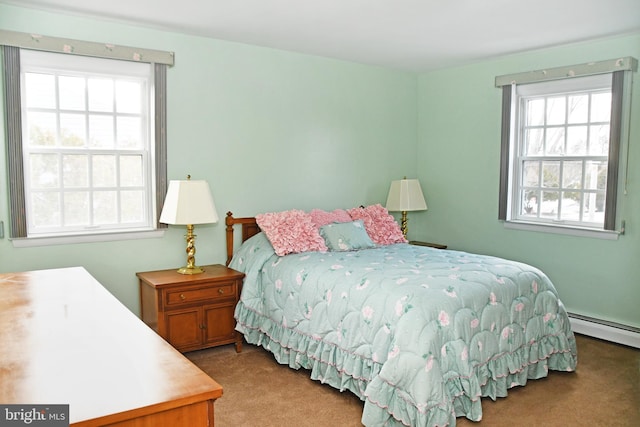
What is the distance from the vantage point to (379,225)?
15.8 feet

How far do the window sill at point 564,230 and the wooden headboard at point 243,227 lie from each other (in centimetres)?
232

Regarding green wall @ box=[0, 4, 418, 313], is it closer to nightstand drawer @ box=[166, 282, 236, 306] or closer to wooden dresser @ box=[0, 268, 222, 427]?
nightstand drawer @ box=[166, 282, 236, 306]

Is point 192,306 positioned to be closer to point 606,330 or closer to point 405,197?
point 405,197

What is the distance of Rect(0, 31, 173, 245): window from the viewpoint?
140 inches

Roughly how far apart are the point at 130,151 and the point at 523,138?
3.41 m

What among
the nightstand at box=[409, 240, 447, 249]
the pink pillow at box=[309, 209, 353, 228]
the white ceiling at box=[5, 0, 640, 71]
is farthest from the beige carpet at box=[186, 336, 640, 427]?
the white ceiling at box=[5, 0, 640, 71]

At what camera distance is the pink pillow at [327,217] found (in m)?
4.54

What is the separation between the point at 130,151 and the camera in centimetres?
403

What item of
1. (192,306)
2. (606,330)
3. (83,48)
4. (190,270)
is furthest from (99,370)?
(606,330)

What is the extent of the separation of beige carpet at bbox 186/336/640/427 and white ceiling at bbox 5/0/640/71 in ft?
7.93

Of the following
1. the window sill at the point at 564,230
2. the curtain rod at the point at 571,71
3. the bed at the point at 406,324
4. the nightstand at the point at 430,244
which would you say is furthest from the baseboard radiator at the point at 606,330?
the curtain rod at the point at 571,71

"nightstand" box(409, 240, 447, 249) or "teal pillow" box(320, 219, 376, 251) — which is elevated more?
"teal pillow" box(320, 219, 376, 251)
